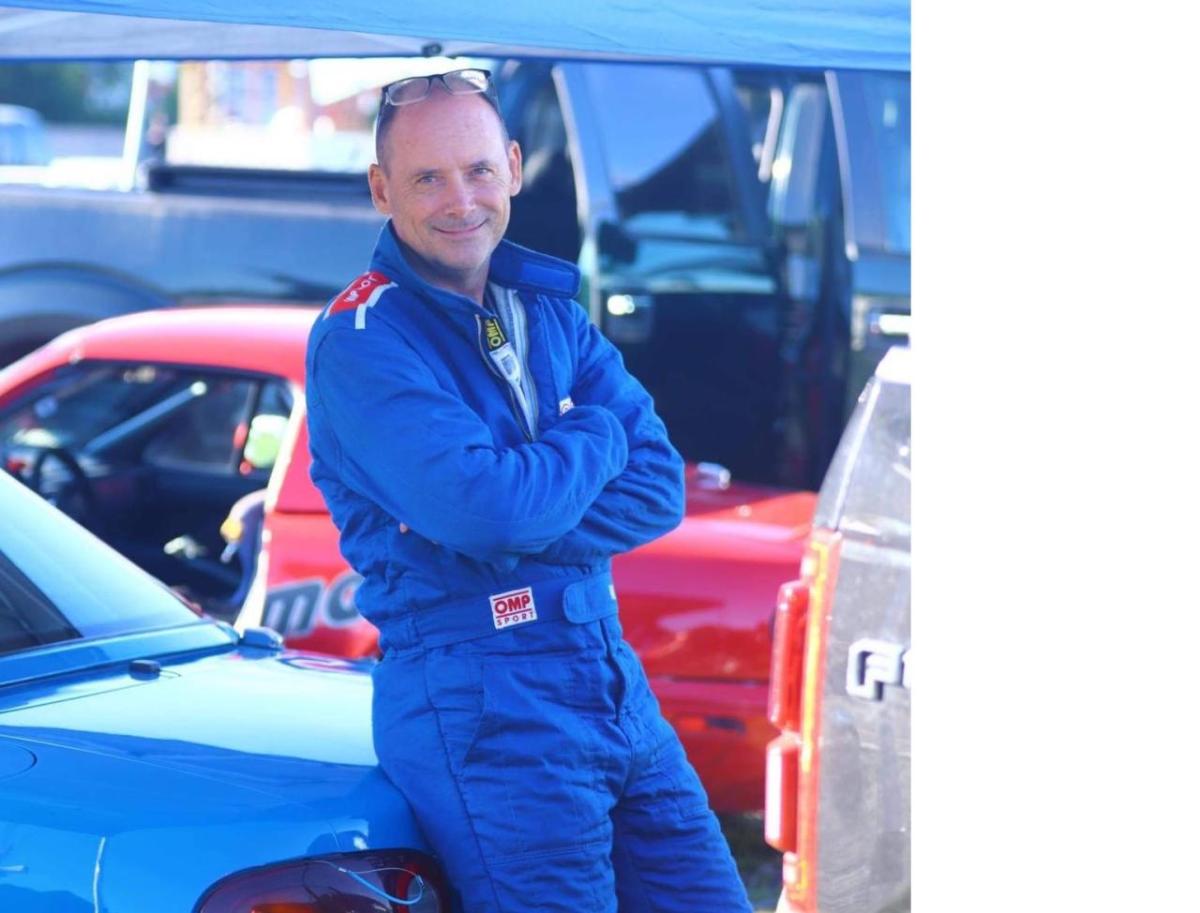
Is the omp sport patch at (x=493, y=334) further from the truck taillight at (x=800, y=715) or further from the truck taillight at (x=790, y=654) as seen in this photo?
the truck taillight at (x=790, y=654)

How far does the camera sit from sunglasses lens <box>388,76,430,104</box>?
2.66 metres

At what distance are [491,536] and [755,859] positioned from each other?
311 centimetres

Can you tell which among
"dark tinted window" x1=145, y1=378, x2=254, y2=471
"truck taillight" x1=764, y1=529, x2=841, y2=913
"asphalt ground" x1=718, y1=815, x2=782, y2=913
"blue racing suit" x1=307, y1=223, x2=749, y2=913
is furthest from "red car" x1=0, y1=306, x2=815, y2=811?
"blue racing suit" x1=307, y1=223, x2=749, y2=913

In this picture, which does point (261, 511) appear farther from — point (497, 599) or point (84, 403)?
point (497, 599)

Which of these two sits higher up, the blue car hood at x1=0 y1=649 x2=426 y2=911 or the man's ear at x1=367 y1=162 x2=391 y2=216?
the man's ear at x1=367 y1=162 x2=391 y2=216

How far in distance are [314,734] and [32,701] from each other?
0.44 meters

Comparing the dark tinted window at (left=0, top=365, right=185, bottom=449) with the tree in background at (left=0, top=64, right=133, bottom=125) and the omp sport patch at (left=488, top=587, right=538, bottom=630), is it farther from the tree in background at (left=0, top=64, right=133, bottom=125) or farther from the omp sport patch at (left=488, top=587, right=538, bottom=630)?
the tree in background at (left=0, top=64, right=133, bottom=125)

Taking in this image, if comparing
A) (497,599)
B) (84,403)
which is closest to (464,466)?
(497,599)

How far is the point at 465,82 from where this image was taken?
2.68 meters

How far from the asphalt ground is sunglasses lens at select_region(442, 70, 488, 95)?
2808 mm

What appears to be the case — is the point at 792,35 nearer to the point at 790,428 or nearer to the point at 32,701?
the point at 32,701

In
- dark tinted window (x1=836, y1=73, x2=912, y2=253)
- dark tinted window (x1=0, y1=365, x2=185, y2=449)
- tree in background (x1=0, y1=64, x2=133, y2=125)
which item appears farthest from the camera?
tree in background (x1=0, y1=64, x2=133, y2=125)

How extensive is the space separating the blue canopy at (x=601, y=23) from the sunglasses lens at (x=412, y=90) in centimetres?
9
